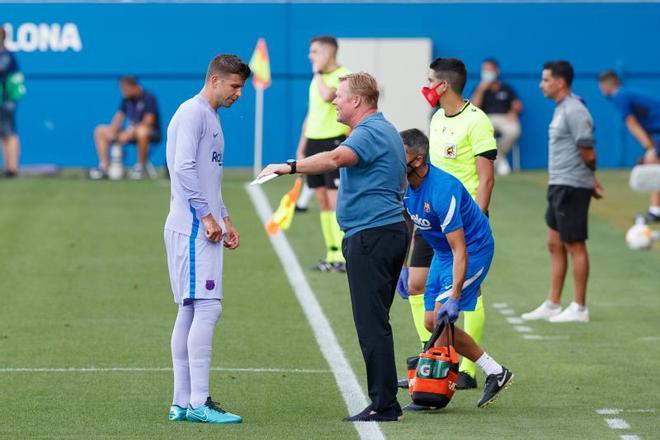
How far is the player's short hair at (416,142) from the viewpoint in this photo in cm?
834

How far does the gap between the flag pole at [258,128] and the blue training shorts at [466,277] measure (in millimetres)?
16899

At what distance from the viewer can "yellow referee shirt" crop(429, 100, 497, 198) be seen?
9789 mm

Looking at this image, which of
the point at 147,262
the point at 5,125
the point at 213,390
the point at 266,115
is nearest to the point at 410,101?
the point at 266,115

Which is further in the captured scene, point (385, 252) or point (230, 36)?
point (230, 36)

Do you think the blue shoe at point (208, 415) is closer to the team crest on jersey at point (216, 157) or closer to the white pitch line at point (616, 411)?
the team crest on jersey at point (216, 157)

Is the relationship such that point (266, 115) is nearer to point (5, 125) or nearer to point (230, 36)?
point (230, 36)

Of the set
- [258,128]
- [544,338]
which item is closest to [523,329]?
[544,338]

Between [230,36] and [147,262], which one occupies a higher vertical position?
[230,36]

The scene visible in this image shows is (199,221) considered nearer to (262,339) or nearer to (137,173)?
(262,339)

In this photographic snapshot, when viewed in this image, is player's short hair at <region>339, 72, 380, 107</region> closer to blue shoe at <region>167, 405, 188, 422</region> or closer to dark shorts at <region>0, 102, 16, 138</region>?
blue shoe at <region>167, 405, 188, 422</region>

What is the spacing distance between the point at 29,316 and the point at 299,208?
25.4 feet

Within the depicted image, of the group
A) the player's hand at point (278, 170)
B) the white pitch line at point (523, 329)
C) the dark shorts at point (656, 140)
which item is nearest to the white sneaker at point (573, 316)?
the white pitch line at point (523, 329)

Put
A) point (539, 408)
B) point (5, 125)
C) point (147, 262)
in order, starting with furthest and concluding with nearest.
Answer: point (5, 125), point (147, 262), point (539, 408)

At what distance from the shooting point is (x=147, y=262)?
15391mm
